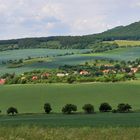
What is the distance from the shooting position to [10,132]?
16047 millimetres

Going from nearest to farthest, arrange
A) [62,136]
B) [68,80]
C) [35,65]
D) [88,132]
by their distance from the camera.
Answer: [62,136]
[88,132]
[68,80]
[35,65]

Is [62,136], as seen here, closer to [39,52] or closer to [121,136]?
[121,136]

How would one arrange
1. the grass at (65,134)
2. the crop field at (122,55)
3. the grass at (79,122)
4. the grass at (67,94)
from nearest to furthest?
the grass at (65,134) < the grass at (79,122) < the grass at (67,94) < the crop field at (122,55)

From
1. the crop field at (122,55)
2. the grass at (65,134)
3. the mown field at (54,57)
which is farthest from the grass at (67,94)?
the crop field at (122,55)

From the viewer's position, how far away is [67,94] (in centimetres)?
7831

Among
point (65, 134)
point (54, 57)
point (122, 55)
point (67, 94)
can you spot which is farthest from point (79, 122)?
point (54, 57)

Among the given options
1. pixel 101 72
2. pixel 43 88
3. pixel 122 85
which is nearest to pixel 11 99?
pixel 43 88

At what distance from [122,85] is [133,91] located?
14.8 feet

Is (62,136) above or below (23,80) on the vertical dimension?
above

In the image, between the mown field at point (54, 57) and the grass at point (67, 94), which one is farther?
the mown field at point (54, 57)

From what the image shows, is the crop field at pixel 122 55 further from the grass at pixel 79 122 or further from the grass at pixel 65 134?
the grass at pixel 65 134

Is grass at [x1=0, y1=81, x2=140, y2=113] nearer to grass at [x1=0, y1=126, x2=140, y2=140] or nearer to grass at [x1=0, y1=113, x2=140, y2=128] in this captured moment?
grass at [x1=0, y1=113, x2=140, y2=128]

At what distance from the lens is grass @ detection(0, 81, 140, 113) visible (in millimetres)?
71125

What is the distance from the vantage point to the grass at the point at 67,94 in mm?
71125
